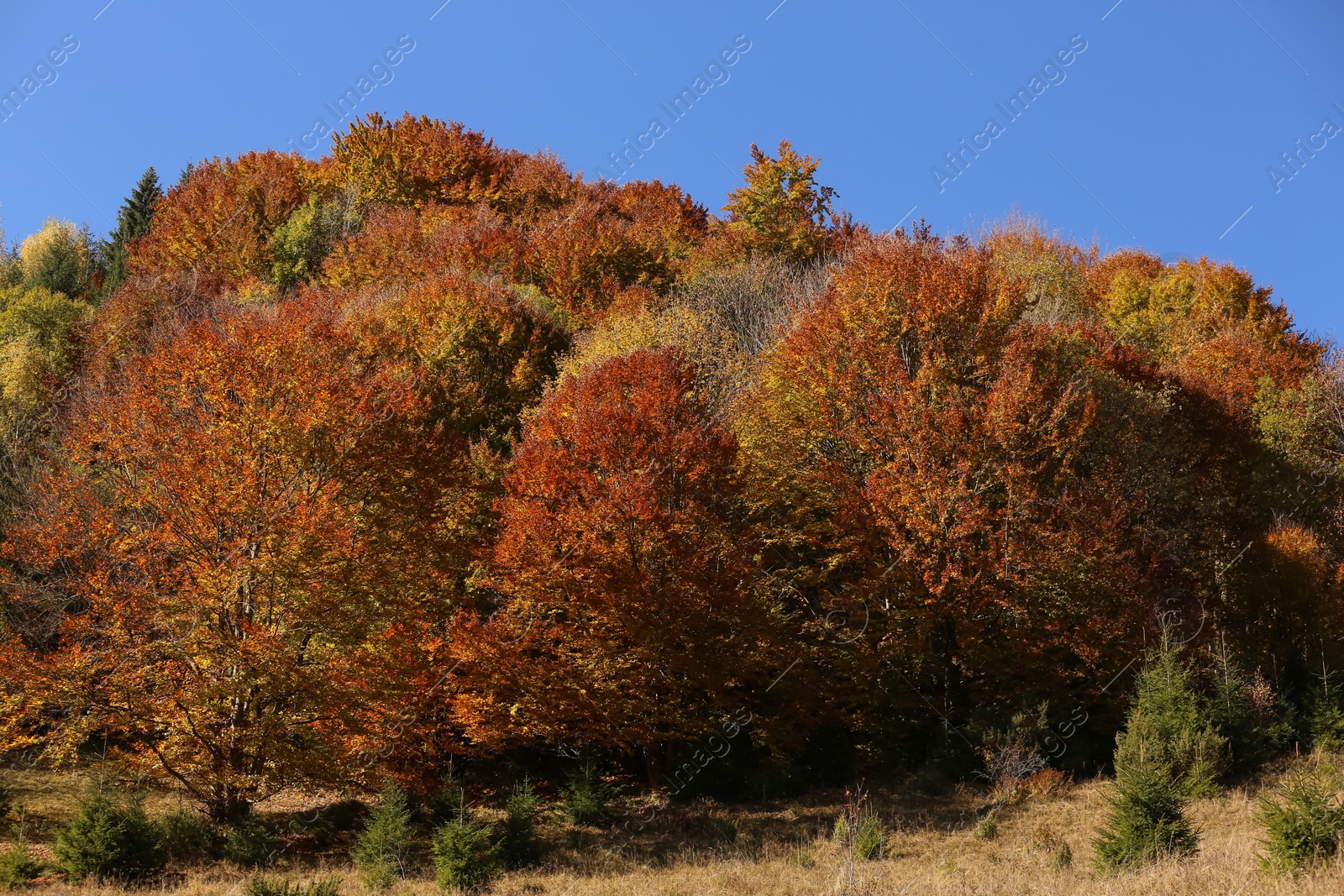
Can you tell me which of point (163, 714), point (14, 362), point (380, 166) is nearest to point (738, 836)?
point (163, 714)

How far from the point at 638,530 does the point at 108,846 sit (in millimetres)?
12613

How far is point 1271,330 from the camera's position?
173 ft

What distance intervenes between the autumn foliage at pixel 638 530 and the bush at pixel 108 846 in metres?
1.39

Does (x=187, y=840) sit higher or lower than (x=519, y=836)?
higher

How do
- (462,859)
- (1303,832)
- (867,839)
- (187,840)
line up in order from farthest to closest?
(187,840) < (867,839) < (462,859) < (1303,832)

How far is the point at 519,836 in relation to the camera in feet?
69.2

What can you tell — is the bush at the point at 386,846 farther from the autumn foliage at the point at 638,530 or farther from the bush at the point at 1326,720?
the bush at the point at 1326,720

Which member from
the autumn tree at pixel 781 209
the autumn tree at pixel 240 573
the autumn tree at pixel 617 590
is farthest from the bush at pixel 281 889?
the autumn tree at pixel 781 209

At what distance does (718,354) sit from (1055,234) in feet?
103

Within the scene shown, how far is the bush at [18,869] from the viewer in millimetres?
18031

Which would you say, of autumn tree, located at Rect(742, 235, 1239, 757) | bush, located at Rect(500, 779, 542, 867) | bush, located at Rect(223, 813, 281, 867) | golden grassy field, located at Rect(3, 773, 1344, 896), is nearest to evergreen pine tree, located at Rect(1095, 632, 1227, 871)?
golden grassy field, located at Rect(3, 773, 1344, 896)

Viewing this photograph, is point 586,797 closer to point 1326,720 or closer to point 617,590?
point 617,590

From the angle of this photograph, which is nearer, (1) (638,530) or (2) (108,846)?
(2) (108,846)

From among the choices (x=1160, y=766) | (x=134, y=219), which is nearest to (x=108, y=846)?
(x=1160, y=766)
